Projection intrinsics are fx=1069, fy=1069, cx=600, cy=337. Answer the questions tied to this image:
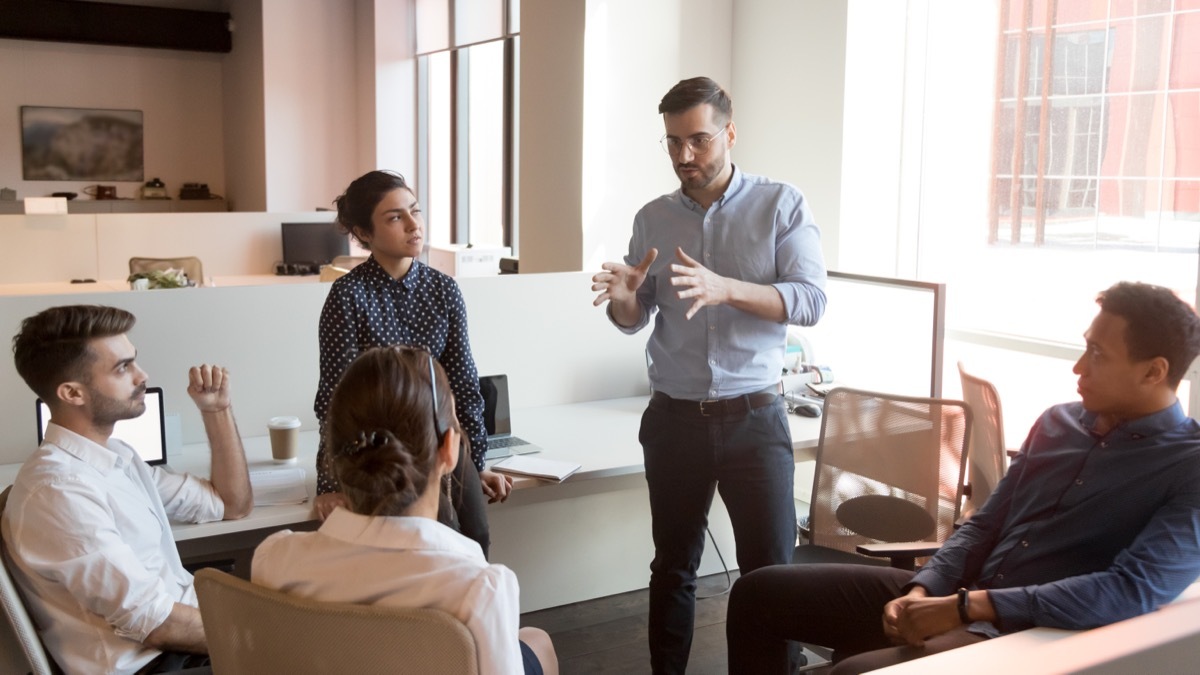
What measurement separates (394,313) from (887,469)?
1312 millimetres

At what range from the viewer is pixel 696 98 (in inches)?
94.9

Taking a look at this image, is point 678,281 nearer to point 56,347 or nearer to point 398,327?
point 398,327

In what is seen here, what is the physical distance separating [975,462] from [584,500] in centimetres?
123

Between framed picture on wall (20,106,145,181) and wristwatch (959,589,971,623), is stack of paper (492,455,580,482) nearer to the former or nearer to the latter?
wristwatch (959,589,971,623)

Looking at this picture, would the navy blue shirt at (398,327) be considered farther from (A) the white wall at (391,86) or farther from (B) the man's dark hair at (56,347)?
(A) the white wall at (391,86)

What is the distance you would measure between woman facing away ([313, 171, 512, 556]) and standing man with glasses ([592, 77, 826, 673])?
1.32 ft

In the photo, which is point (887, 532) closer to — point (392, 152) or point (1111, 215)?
point (1111, 215)

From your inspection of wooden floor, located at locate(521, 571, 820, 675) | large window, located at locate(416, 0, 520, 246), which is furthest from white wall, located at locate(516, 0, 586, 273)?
large window, located at locate(416, 0, 520, 246)

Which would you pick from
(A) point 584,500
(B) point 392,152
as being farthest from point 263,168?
(A) point 584,500

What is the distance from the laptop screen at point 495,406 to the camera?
3084 millimetres

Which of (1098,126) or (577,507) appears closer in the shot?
(577,507)

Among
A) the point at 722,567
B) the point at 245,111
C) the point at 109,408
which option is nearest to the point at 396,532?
the point at 109,408

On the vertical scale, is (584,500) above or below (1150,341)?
below

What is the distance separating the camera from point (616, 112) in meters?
4.71
